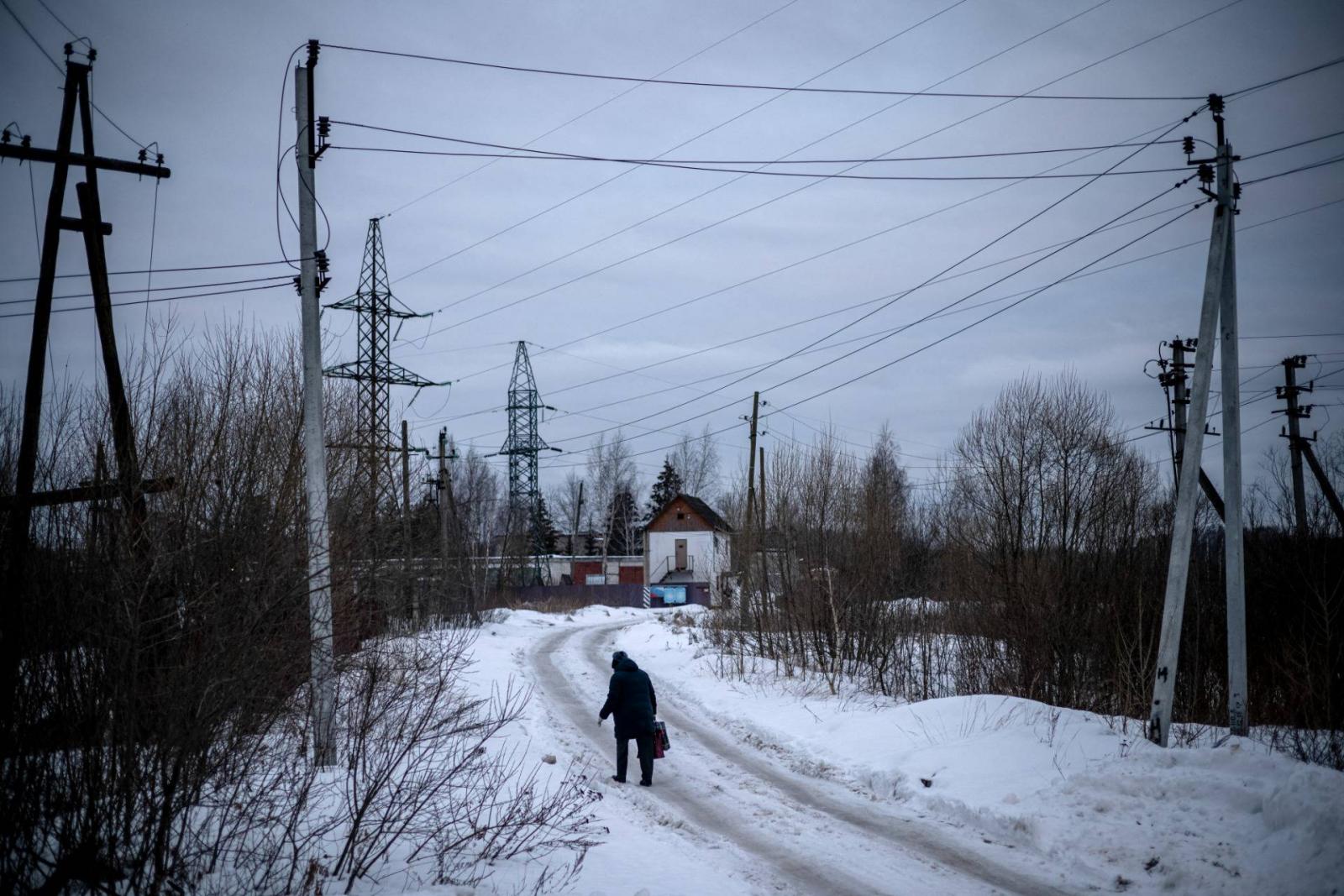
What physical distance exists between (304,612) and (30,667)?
242 centimetres

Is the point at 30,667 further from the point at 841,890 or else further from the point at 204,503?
the point at 841,890

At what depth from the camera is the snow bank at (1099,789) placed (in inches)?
307

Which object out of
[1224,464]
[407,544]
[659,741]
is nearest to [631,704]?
[659,741]

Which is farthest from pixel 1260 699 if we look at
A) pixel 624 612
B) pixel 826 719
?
pixel 624 612

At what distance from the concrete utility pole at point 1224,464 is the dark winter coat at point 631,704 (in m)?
6.48

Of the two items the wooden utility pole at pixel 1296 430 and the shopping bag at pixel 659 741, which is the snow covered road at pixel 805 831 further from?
the wooden utility pole at pixel 1296 430

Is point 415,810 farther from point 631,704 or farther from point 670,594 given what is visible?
point 670,594

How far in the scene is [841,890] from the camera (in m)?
7.53

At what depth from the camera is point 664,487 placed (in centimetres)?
9188

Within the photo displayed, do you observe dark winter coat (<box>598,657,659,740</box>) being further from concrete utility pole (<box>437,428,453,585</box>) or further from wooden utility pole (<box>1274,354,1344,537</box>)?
wooden utility pole (<box>1274,354,1344,537</box>)

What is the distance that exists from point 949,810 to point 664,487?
268 ft

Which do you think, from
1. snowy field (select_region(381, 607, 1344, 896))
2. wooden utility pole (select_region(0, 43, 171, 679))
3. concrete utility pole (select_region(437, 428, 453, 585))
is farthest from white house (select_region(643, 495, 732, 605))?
wooden utility pole (select_region(0, 43, 171, 679))

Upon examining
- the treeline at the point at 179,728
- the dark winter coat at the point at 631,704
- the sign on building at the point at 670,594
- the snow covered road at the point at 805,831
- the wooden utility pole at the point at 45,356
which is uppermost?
the wooden utility pole at the point at 45,356

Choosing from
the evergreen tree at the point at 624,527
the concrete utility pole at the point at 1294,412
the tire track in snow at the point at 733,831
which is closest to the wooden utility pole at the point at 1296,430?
the concrete utility pole at the point at 1294,412
